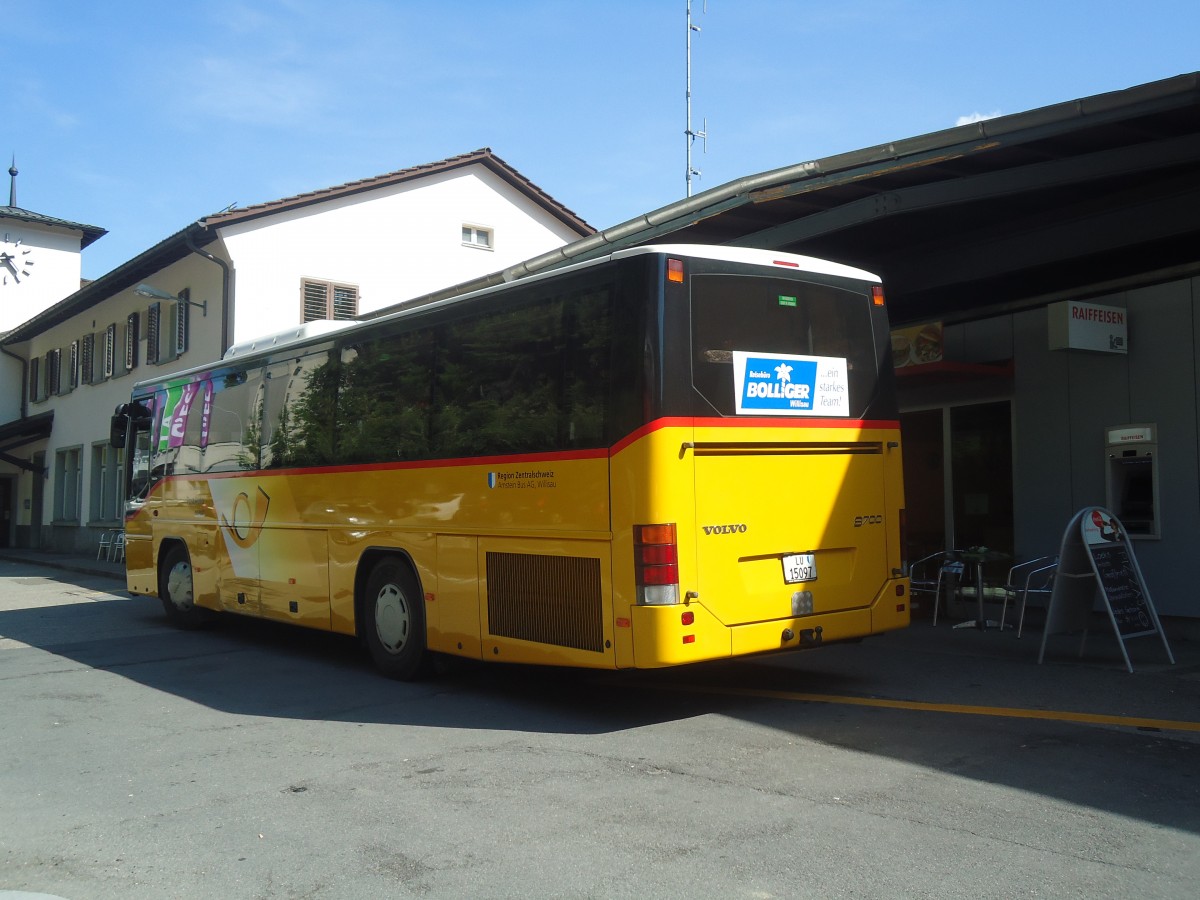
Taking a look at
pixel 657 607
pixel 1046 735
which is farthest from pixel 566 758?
pixel 1046 735

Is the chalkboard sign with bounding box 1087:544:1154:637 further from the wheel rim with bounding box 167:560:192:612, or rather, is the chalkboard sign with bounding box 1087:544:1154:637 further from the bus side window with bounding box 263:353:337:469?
the wheel rim with bounding box 167:560:192:612

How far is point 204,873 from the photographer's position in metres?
4.62

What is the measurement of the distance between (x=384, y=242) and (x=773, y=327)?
2067 centimetres

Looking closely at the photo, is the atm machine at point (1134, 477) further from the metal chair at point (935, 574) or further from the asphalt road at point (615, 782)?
the metal chair at point (935, 574)

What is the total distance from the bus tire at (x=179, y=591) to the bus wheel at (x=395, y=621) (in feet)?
13.9

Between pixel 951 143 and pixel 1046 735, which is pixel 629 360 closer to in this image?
pixel 1046 735

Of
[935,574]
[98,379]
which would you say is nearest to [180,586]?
[935,574]

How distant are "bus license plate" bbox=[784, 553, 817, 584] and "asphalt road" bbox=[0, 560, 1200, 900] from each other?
917mm

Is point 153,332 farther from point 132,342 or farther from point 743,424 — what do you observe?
point 743,424

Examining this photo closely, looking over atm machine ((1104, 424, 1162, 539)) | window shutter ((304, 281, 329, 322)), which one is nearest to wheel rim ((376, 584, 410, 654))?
atm machine ((1104, 424, 1162, 539))

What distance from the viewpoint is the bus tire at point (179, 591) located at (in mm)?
13109

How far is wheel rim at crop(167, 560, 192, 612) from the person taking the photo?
13.1 meters

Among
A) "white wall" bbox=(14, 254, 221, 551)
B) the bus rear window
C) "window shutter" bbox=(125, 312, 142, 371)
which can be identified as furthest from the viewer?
"window shutter" bbox=(125, 312, 142, 371)

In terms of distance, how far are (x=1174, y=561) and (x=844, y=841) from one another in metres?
7.09
